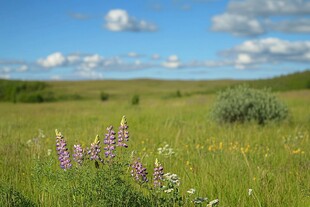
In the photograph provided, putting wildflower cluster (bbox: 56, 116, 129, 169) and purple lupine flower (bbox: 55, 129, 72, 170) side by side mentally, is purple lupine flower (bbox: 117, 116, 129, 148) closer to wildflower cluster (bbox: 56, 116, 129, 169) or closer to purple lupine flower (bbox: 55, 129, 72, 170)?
wildflower cluster (bbox: 56, 116, 129, 169)

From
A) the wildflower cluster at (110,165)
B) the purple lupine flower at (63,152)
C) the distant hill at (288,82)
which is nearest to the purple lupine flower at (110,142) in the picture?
the wildflower cluster at (110,165)

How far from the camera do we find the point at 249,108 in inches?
500

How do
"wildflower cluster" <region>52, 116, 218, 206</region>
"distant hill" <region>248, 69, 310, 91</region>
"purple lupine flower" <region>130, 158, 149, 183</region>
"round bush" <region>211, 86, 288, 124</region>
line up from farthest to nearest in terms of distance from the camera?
"distant hill" <region>248, 69, 310, 91</region>, "round bush" <region>211, 86, 288, 124</region>, "purple lupine flower" <region>130, 158, 149, 183</region>, "wildflower cluster" <region>52, 116, 218, 206</region>

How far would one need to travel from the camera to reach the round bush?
1262cm

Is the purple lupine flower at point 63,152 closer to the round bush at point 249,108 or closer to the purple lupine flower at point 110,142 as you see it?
the purple lupine flower at point 110,142

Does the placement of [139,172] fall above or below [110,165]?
below

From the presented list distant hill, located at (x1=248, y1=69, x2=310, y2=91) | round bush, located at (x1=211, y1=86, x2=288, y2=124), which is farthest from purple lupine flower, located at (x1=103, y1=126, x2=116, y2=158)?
distant hill, located at (x1=248, y1=69, x2=310, y2=91)

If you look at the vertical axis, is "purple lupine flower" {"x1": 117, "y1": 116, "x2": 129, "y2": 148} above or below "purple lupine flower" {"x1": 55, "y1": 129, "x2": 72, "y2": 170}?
above

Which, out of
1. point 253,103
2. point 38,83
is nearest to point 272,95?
point 253,103

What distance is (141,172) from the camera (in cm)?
392

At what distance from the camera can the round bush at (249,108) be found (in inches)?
497

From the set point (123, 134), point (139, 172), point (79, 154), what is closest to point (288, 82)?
point (139, 172)

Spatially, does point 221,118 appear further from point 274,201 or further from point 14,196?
point 14,196

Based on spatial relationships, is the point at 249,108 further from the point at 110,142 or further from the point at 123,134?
the point at 110,142
